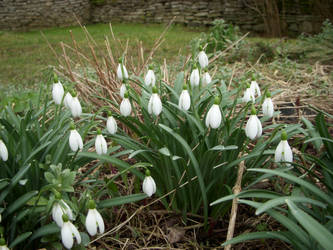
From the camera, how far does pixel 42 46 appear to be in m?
8.93

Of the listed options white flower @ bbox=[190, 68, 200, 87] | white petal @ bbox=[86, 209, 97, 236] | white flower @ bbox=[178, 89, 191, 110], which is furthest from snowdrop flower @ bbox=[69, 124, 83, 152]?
white flower @ bbox=[190, 68, 200, 87]

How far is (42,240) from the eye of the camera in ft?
4.86

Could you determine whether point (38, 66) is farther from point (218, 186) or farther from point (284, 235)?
point (284, 235)

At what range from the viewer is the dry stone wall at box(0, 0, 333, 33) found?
11383 millimetres

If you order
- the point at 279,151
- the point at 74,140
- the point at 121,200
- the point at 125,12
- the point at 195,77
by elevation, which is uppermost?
the point at 195,77

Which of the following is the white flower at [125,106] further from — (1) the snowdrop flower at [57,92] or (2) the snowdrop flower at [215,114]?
(2) the snowdrop flower at [215,114]

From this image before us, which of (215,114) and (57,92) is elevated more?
(57,92)

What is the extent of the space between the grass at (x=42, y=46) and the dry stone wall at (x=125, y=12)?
0.59 metres

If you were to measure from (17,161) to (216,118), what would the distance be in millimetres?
962

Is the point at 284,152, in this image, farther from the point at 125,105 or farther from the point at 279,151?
the point at 125,105

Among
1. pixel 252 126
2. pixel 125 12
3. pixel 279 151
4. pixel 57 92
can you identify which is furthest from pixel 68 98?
pixel 125 12

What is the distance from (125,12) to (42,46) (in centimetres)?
461

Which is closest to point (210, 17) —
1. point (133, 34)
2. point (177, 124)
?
point (133, 34)

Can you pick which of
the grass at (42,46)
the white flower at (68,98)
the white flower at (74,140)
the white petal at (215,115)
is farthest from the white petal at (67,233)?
the grass at (42,46)
